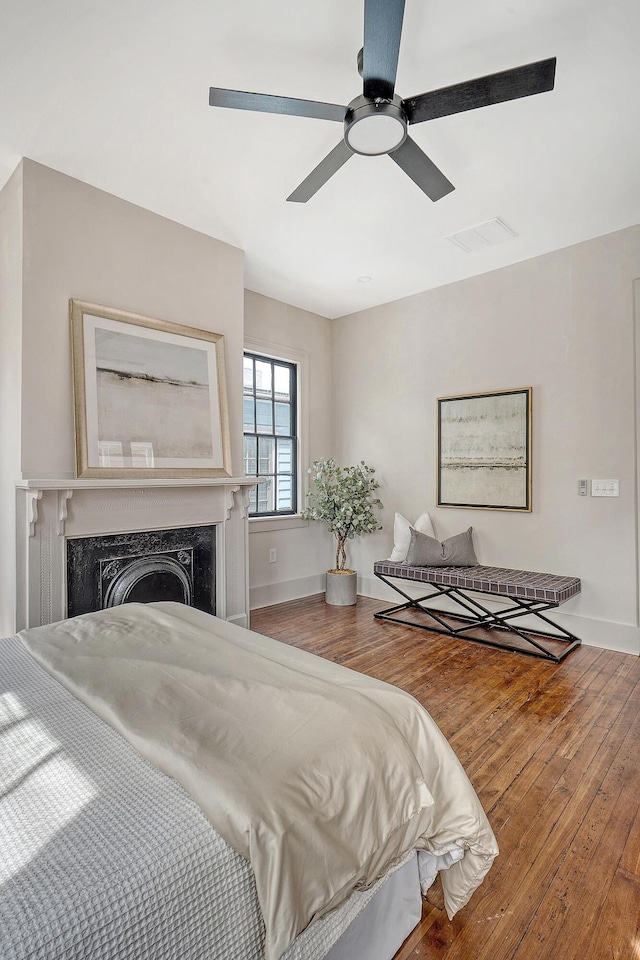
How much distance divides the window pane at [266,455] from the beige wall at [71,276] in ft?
4.86

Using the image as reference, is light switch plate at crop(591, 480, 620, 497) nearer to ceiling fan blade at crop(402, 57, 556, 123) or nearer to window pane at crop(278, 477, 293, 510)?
ceiling fan blade at crop(402, 57, 556, 123)

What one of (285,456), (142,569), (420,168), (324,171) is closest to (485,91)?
(420,168)

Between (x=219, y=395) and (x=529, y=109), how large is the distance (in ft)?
8.02

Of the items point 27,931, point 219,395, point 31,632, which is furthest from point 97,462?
point 27,931

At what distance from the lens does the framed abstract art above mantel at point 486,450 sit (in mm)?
4039

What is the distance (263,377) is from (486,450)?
86.2 inches

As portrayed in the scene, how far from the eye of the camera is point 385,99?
6.39 feet

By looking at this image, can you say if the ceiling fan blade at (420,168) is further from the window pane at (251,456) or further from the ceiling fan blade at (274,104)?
the window pane at (251,456)

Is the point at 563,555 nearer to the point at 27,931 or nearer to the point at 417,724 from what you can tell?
the point at 417,724

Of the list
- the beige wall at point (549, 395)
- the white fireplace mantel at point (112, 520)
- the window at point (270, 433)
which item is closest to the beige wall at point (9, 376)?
the white fireplace mantel at point (112, 520)

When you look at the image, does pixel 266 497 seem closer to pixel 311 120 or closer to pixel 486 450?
pixel 486 450

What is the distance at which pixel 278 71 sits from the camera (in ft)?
7.19

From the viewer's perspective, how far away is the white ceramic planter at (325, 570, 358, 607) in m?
4.79

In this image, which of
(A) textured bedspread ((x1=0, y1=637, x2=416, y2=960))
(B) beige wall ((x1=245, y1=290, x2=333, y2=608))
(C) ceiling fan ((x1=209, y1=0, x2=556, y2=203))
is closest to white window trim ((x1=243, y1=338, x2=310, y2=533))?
(B) beige wall ((x1=245, y1=290, x2=333, y2=608))
